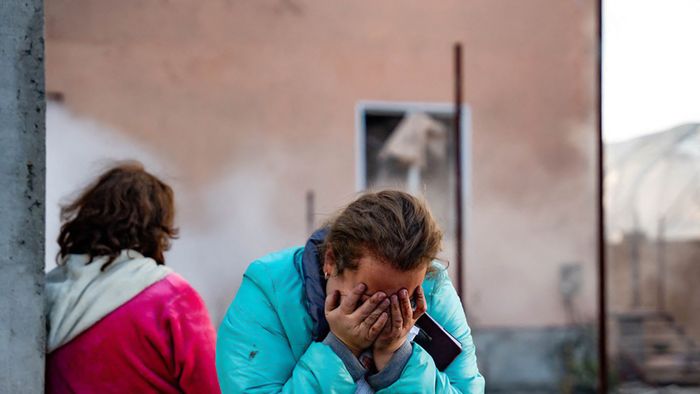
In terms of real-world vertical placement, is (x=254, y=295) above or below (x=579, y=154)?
below

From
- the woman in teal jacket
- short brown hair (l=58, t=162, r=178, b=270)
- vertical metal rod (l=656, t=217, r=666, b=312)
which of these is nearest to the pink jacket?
short brown hair (l=58, t=162, r=178, b=270)

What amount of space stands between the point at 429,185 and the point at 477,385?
618 centimetres

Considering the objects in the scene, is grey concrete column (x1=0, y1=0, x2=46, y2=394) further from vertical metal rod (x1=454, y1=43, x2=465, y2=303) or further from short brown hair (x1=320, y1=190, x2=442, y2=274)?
vertical metal rod (x1=454, y1=43, x2=465, y2=303)

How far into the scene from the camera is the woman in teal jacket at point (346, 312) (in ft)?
6.64

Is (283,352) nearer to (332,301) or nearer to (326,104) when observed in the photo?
(332,301)

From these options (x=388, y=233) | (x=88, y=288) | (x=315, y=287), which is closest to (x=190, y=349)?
(x=88, y=288)

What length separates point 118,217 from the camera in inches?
112

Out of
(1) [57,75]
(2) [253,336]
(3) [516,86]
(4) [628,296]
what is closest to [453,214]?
(3) [516,86]

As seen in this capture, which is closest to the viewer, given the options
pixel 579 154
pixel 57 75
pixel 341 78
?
pixel 57 75

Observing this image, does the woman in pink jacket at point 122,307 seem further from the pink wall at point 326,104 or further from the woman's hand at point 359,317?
the pink wall at point 326,104

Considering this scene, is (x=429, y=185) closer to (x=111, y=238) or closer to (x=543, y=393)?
(x=543, y=393)

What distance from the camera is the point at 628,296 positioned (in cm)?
867

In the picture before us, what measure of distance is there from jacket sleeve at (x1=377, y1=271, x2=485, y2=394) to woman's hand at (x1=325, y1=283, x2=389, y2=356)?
127mm

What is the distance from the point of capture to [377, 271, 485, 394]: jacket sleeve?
209 centimetres
